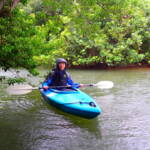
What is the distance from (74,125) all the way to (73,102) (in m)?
0.54

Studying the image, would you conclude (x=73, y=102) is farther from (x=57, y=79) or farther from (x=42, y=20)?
(x=42, y=20)

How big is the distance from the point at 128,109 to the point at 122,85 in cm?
381

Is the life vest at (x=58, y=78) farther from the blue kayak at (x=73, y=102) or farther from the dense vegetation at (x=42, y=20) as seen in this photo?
the dense vegetation at (x=42, y=20)

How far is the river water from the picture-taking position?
5230 mm

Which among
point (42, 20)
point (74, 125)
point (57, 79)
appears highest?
point (42, 20)

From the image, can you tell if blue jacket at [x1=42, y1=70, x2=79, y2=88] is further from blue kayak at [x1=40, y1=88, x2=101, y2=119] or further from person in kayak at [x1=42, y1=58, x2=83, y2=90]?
blue kayak at [x1=40, y1=88, x2=101, y2=119]

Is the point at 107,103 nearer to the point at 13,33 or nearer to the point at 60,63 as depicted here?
the point at 60,63

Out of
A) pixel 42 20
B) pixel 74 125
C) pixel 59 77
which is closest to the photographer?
pixel 74 125

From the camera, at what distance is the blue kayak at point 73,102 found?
20.2 feet

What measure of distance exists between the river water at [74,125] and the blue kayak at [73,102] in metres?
0.35

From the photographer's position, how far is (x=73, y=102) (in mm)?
6551

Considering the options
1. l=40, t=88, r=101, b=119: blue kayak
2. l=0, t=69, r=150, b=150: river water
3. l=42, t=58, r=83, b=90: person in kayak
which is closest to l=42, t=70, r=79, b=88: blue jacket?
l=42, t=58, r=83, b=90: person in kayak

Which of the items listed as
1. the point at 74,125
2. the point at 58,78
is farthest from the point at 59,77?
the point at 74,125

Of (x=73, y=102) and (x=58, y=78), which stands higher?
(x=58, y=78)
